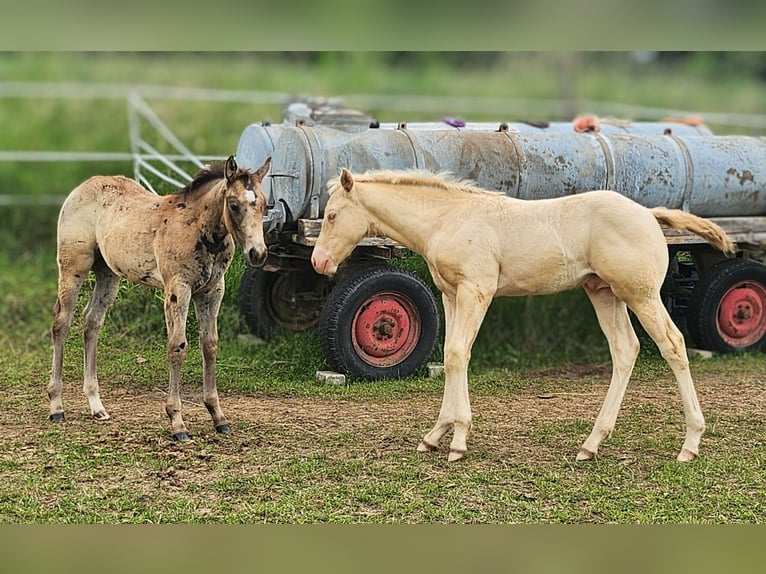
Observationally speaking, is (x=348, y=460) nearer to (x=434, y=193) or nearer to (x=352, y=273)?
(x=434, y=193)

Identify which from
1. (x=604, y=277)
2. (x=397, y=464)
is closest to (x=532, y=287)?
(x=604, y=277)

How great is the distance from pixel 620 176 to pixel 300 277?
3038mm

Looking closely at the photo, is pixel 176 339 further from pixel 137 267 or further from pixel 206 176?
pixel 206 176

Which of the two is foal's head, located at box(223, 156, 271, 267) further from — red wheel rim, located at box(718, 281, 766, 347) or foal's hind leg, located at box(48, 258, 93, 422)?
red wheel rim, located at box(718, 281, 766, 347)

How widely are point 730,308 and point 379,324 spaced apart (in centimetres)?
352

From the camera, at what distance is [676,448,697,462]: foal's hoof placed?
21.6 ft

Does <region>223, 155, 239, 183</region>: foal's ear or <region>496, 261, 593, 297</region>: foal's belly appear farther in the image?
<region>223, 155, 239, 183</region>: foal's ear

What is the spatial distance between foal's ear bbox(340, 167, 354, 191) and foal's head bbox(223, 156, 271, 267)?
522mm

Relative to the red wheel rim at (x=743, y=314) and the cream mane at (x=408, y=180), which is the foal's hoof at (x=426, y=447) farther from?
the red wheel rim at (x=743, y=314)

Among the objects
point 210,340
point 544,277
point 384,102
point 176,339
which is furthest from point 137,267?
point 384,102

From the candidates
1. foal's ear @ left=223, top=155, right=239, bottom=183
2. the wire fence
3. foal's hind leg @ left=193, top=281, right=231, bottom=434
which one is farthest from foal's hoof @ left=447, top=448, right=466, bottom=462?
the wire fence

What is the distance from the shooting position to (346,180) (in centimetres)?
671

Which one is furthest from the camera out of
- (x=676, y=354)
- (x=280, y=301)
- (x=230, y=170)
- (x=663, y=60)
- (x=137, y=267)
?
(x=663, y=60)

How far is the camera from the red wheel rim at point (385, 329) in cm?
855
